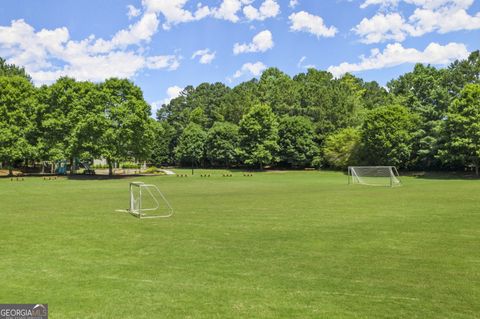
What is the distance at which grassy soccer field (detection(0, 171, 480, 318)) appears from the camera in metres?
7.71

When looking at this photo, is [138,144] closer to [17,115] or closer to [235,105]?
[17,115]

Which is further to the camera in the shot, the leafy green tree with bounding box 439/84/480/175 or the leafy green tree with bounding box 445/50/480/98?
the leafy green tree with bounding box 445/50/480/98

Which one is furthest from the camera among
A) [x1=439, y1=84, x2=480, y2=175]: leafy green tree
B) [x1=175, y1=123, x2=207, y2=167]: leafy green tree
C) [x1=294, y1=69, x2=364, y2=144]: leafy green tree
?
[x1=175, y1=123, x2=207, y2=167]: leafy green tree

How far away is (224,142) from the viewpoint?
8750 cm

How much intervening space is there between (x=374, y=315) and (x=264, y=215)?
12584mm

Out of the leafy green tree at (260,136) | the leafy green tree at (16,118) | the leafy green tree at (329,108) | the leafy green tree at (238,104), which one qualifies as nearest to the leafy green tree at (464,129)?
the leafy green tree at (329,108)

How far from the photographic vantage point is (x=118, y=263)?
35.9 feet

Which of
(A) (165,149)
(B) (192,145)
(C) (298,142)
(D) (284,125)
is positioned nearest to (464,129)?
(C) (298,142)

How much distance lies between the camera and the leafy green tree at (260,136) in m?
76.3

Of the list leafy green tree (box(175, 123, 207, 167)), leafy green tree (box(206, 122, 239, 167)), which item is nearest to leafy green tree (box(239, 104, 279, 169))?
leafy green tree (box(206, 122, 239, 167))

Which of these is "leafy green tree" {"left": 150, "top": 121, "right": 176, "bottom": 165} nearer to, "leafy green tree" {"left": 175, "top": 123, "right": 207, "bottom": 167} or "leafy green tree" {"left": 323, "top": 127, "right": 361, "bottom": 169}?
"leafy green tree" {"left": 175, "top": 123, "right": 207, "bottom": 167}

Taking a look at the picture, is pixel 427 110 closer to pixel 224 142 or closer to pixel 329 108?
pixel 329 108

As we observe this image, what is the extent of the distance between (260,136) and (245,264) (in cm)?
6761

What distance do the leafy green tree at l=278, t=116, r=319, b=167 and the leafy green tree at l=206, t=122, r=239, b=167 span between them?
12.4 metres
